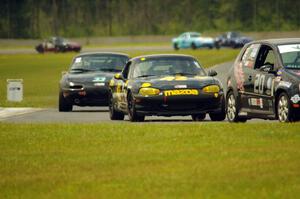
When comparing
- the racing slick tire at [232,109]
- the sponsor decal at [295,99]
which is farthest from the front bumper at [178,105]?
the sponsor decal at [295,99]

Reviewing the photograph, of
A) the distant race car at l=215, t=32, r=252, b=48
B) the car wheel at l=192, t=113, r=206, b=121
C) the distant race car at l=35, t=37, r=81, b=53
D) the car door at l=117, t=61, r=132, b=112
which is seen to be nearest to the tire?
the car wheel at l=192, t=113, r=206, b=121

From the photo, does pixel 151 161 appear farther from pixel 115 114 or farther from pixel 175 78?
pixel 115 114

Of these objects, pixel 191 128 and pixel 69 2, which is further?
pixel 69 2

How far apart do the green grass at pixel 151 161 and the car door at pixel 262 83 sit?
2137mm

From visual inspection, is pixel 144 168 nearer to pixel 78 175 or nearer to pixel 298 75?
pixel 78 175

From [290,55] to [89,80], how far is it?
9980mm

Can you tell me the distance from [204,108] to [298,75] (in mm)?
3392

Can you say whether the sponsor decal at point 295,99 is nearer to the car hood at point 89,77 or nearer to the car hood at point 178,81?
the car hood at point 178,81

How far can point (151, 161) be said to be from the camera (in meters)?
13.8

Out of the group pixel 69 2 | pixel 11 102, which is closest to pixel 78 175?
pixel 11 102

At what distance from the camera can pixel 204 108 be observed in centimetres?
2259

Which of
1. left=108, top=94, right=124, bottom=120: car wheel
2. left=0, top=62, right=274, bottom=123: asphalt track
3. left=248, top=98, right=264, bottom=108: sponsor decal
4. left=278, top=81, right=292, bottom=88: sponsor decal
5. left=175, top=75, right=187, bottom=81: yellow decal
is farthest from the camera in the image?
left=108, top=94, right=124, bottom=120: car wheel

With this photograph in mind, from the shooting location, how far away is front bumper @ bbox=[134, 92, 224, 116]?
22.5 metres

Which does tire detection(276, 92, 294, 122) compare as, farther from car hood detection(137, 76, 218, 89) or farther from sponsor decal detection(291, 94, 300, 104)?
car hood detection(137, 76, 218, 89)
